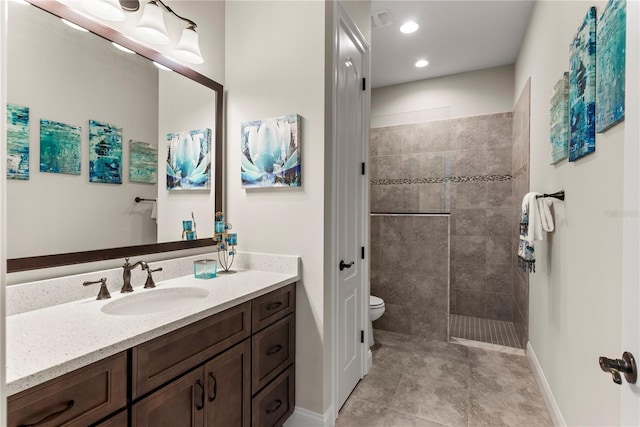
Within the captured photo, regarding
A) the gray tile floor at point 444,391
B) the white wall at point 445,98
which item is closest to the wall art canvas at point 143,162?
the gray tile floor at point 444,391

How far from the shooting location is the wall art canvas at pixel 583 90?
125 cm

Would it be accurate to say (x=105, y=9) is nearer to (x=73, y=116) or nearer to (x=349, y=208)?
(x=73, y=116)

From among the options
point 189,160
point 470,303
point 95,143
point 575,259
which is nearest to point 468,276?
point 470,303

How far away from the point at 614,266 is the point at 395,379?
167 centimetres

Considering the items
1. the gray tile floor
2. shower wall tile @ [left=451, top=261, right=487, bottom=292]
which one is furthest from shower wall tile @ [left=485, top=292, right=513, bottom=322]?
the gray tile floor

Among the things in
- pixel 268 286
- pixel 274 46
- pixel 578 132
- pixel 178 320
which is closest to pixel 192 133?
pixel 274 46

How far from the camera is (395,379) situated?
232 centimetres

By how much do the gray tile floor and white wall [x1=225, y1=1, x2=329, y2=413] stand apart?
0.48 metres

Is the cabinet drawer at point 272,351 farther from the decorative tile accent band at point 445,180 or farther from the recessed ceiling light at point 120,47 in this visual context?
the decorative tile accent band at point 445,180

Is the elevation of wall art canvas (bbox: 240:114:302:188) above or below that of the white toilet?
above

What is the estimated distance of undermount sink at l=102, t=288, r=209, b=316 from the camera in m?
1.34

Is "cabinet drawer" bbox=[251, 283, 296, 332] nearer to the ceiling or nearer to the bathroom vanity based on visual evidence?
the bathroom vanity

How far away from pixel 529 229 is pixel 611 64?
112cm

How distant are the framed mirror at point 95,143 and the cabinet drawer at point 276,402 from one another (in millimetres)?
911
